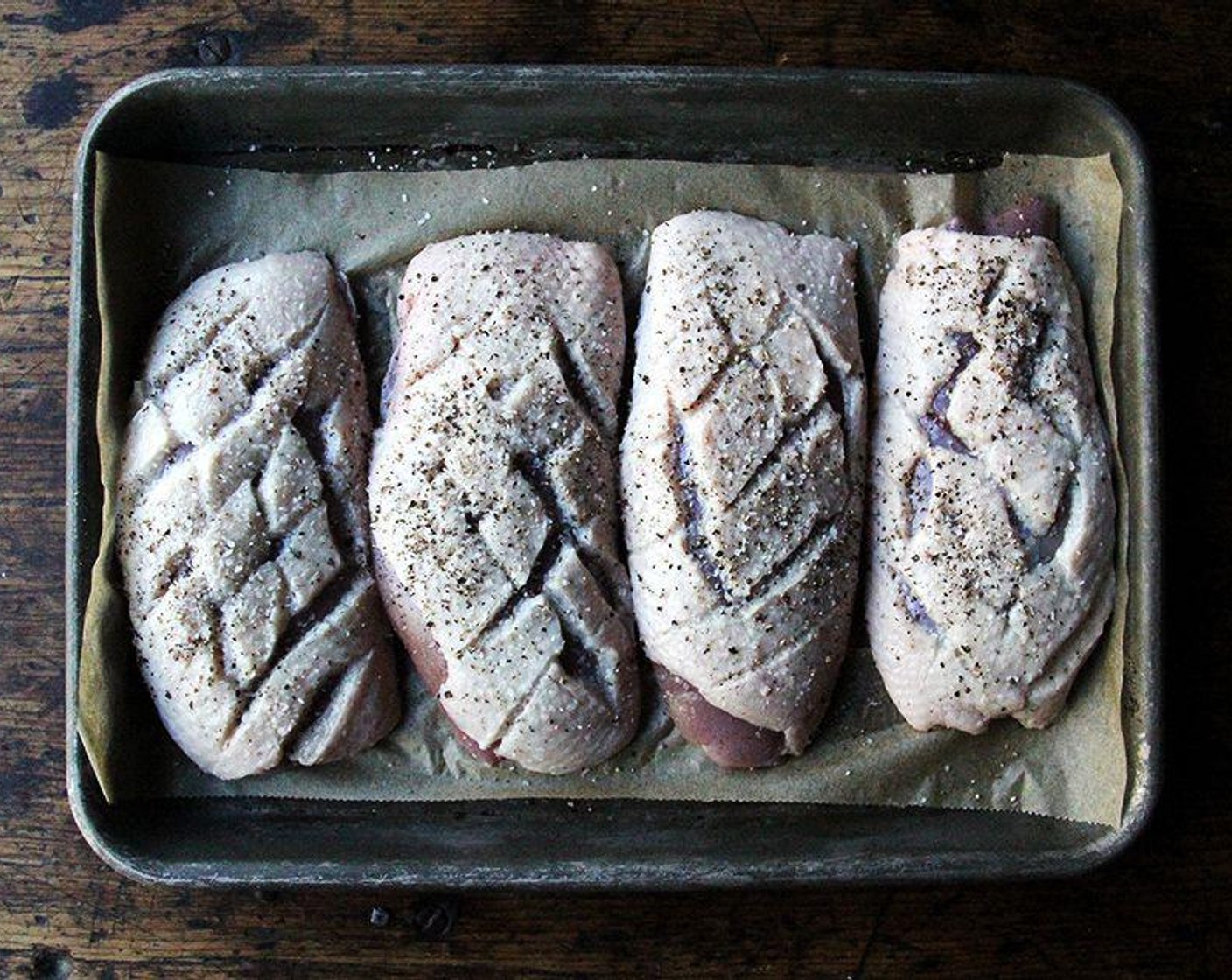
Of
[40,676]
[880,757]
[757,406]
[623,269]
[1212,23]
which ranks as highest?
[1212,23]

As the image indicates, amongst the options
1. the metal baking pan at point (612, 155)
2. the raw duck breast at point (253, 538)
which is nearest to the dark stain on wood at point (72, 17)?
the metal baking pan at point (612, 155)

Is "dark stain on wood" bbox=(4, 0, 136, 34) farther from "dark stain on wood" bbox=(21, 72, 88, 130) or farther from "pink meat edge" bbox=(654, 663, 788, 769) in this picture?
"pink meat edge" bbox=(654, 663, 788, 769)

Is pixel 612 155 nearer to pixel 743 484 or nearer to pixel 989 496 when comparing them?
pixel 743 484

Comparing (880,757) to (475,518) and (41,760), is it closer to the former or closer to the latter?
(475,518)

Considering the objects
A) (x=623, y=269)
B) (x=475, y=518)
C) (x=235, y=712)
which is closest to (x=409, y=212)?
(x=623, y=269)

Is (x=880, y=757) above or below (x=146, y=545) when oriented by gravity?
below

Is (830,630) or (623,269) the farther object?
(623,269)

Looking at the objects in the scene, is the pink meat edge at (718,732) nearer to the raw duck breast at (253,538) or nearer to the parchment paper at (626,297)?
the parchment paper at (626,297)
